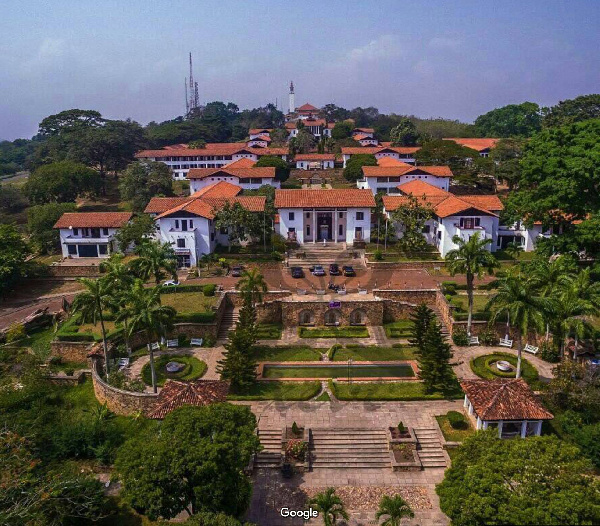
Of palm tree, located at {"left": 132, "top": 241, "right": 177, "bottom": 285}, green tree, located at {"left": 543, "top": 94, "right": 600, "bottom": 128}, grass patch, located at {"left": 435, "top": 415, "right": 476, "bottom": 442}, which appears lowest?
grass patch, located at {"left": 435, "top": 415, "right": 476, "bottom": 442}

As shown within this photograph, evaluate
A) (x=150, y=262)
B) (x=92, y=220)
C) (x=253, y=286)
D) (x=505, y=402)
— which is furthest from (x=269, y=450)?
(x=92, y=220)

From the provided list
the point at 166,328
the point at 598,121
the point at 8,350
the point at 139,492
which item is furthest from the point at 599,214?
the point at 8,350

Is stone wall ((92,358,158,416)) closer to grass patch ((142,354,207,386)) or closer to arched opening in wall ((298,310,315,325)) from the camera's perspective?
grass patch ((142,354,207,386))

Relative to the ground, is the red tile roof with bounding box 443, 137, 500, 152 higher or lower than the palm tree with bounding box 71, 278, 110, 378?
higher

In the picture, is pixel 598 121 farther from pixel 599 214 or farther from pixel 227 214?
pixel 227 214

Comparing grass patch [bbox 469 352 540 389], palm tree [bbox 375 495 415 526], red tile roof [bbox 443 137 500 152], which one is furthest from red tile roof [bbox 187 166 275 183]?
palm tree [bbox 375 495 415 526]

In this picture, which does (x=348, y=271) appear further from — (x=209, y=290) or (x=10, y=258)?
(x=10, y=258)

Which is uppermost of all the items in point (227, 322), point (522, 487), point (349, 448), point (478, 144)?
point (478, 144)
